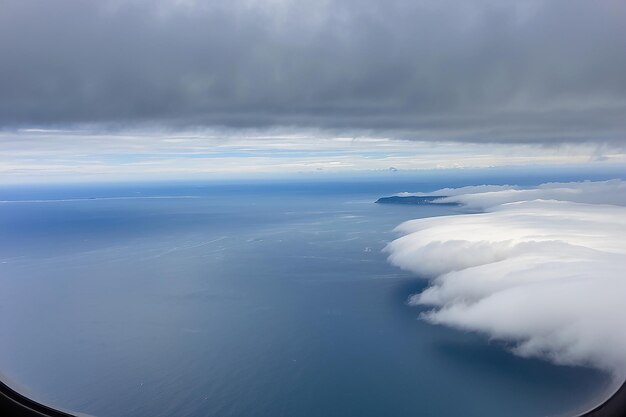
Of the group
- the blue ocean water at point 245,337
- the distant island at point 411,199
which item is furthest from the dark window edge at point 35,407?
the distant island at point 411,199

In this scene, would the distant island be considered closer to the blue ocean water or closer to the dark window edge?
the blue ocean water

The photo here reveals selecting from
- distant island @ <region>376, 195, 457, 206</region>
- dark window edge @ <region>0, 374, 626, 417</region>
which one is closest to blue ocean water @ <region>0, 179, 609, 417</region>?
dark window edge @ <region>0, 374, 626, 417</region>

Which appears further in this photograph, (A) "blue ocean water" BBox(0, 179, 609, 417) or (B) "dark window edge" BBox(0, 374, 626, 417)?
(A) "blue ocean water" BBox(0, 179, 609, 417)

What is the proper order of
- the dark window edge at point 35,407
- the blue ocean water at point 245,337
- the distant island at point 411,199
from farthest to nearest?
the distant island at point 411,199 < the blue ocean water at point 245,337 < the dark window edge at point 35,407

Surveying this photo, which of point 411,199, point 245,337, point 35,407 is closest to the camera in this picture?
point 35,407

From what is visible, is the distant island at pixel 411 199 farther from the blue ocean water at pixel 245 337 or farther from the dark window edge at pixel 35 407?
the dark window edge at pixel 35 407

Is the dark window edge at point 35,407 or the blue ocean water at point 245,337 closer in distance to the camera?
the dark window edge at point 35,407

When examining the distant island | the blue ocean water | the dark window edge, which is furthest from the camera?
the distant island

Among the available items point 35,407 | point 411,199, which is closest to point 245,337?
point 35,407

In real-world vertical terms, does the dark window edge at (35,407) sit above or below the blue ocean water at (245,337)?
above

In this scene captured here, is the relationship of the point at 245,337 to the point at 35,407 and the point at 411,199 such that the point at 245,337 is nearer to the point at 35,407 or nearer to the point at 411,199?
the point at 35,407
